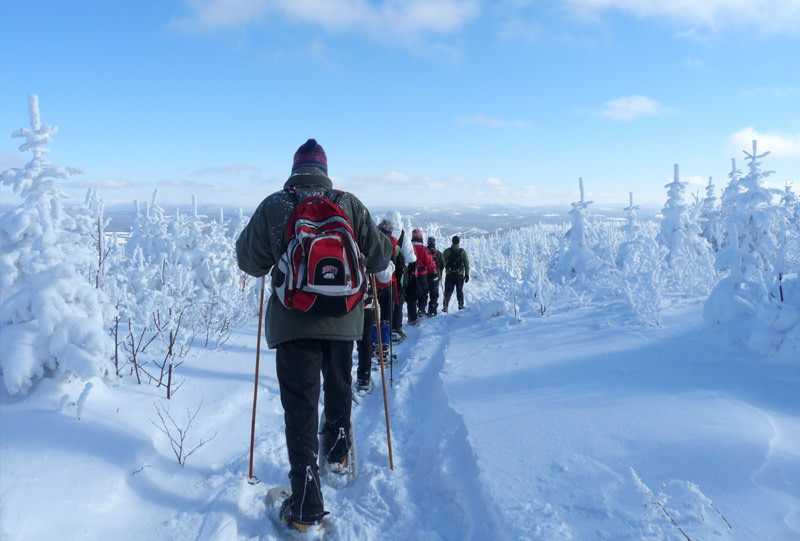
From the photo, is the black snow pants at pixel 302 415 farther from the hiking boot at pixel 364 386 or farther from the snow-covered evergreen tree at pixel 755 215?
the snow-covered evergreen tree at pixel 755 215

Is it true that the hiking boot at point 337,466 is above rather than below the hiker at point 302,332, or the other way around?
below

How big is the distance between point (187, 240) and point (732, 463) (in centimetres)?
1952

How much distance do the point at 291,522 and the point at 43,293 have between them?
3.07 metres

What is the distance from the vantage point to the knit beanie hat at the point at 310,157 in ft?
8.81

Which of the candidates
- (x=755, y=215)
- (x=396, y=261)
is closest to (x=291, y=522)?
(x=396, y=261)

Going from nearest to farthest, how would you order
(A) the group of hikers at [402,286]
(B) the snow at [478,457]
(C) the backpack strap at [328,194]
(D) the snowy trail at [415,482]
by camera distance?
1. (B) the snow at [478,457]
2. (D) the snowy trail at [415,482]
3. (C) the backpack strap at [328,194]
4. (A) the group of hikers at [402,286]

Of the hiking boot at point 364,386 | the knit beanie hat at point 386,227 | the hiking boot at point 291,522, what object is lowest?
the hiking boot at point 364,386

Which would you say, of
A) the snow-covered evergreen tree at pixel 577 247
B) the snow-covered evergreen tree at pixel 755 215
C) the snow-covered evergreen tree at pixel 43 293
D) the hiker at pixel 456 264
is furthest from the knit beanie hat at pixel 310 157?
the snow-covered evergreen tree at pixel 577 247

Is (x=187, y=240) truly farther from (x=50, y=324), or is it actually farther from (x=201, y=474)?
(x=201, y=474)

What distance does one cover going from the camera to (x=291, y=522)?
2.43 metres

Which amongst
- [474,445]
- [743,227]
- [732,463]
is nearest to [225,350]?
[474,445]

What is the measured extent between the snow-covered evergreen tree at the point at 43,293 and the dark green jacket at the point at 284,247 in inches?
82.6

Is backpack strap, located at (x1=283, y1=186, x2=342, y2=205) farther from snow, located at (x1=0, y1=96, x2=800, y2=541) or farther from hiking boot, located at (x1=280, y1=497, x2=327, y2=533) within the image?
hiking boot, located at (x1=280, y1=497, x2=327, y2=533)

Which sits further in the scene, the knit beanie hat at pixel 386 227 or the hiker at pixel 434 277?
the hiker at pixel 434 277
